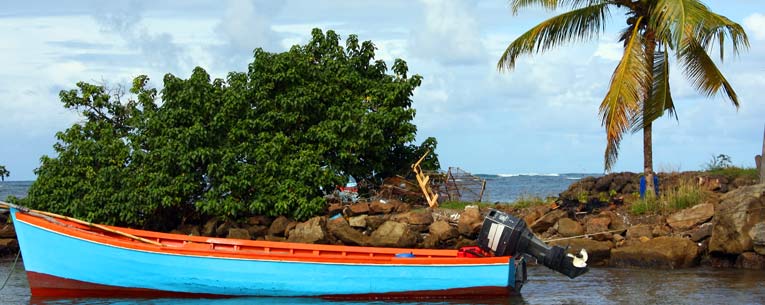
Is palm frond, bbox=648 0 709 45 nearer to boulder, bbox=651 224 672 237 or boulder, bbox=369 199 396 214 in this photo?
boulder, bbox=651 224 672 237

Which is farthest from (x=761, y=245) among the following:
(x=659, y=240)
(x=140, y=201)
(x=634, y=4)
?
(x=140, y=201)

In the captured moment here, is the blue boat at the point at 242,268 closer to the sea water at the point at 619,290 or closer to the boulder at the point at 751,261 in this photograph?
the sea water at the point at 619,290

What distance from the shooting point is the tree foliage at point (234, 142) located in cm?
2208

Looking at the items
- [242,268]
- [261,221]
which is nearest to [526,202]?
[261,221]

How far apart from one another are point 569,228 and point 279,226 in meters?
6.90

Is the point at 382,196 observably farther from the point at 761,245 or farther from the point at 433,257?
the point at 761,245

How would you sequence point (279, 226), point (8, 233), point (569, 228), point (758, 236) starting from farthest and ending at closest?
point (8, 233)
point (279, 226)
point (569, 228)
point (758, 236)

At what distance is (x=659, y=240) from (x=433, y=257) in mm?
6352

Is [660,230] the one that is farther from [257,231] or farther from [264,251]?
[257,231]

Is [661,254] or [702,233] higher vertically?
[702,233]

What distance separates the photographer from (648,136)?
22906mm

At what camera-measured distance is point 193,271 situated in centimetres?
1680

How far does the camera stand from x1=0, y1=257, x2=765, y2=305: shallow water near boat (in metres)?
16.5

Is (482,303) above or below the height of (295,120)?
below
